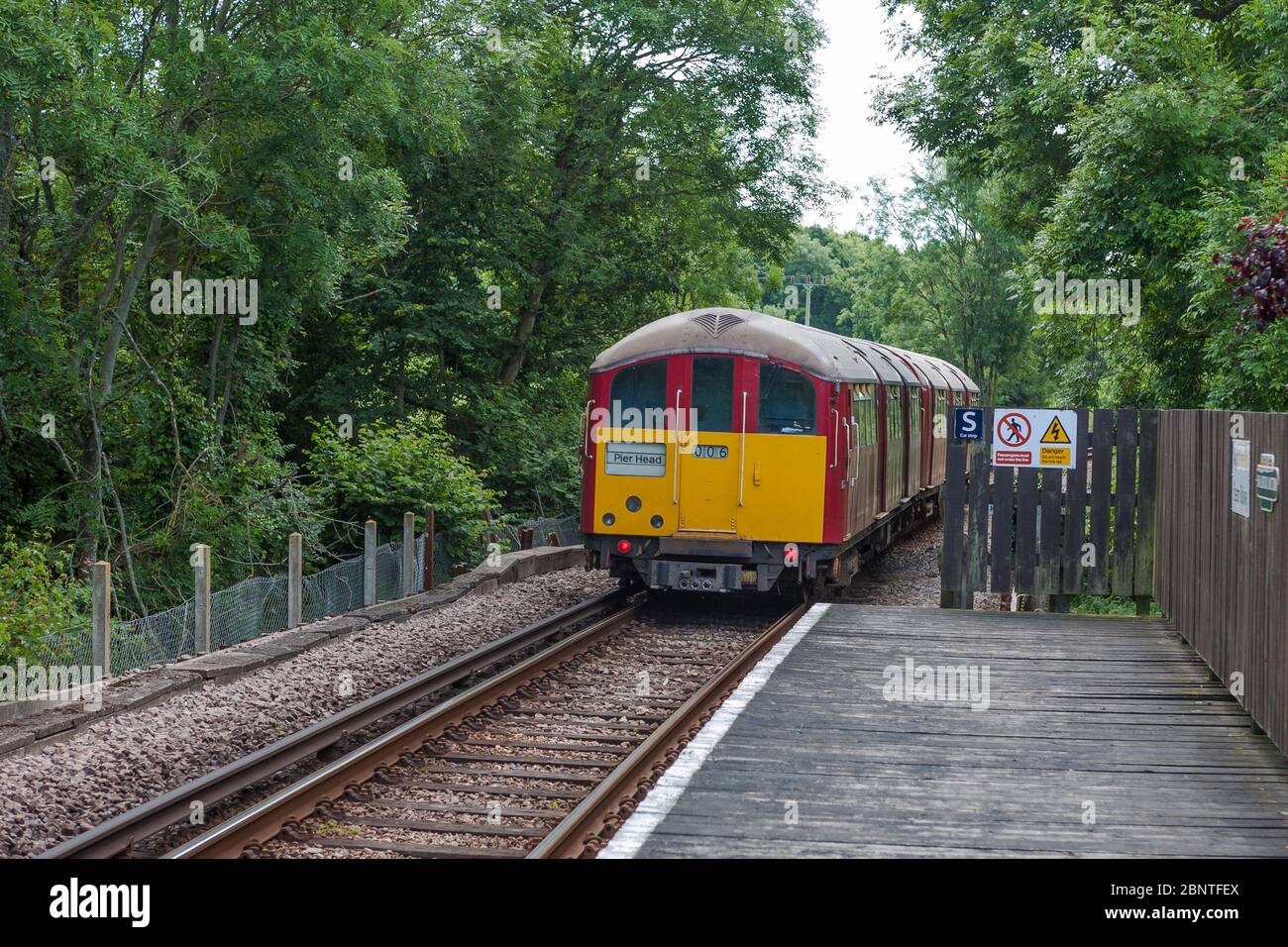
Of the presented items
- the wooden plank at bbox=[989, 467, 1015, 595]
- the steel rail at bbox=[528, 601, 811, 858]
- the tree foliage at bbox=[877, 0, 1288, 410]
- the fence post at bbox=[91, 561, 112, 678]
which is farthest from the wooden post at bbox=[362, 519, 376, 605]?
the tree foliage at bbox=[877, 0, 1288, 410]

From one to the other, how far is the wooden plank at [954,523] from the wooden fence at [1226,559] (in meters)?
1.45

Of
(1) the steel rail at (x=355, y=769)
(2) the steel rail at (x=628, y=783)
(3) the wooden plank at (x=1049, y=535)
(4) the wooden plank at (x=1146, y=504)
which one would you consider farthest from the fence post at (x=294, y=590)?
(4) the wooden plank at (x=1146, y=504)

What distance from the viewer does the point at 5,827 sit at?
6918 millimetres

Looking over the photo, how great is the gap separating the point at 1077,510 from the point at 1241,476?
11.6ft

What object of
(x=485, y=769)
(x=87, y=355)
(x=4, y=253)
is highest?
(x=4, y=253)

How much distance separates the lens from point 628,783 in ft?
25.8

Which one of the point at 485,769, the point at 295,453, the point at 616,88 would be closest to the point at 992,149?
the point at 616,88

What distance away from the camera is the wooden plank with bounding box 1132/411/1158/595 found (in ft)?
33.8

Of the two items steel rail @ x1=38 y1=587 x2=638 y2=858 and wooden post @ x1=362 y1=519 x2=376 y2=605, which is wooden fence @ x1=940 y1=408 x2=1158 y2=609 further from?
wooden post @ x1=362 y1=519 x2=376 y2=605

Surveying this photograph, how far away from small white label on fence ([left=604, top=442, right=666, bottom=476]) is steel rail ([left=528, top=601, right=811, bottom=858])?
392cm

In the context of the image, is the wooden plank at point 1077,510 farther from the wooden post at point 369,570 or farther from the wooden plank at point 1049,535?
the wooden post at point 369,570

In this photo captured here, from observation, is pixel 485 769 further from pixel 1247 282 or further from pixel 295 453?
pixel 295 453

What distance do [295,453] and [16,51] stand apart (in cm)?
1453

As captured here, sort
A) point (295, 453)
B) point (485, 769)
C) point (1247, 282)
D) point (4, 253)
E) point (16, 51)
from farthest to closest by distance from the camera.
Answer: point (295, 453)
point (4, 253)
point (16, 51)
point (1247, 282)
point (485, 769)
